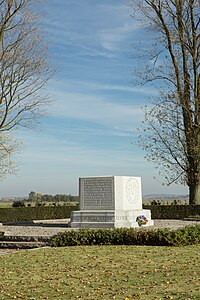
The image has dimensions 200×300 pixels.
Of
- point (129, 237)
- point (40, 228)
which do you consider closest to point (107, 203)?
point (40, 228)

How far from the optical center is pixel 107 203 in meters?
18.7

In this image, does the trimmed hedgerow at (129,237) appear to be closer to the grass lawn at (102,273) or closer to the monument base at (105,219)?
the grass lawn at (102,273)

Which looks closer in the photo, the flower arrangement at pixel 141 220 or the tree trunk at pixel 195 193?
the flower arrangement at pixel 141 220

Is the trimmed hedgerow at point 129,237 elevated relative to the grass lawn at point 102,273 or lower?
elevated

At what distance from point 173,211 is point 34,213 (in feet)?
27.5

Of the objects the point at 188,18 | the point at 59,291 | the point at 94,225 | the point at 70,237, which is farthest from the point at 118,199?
the point at 188,18

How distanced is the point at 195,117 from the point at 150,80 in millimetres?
3626

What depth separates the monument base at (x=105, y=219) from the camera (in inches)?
704

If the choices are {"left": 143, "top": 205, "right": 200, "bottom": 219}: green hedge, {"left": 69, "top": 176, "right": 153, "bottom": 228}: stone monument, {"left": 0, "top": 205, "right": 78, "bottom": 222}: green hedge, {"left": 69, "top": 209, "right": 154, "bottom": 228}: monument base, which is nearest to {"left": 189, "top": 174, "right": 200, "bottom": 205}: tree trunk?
{"left": 143, "top": 205, "right": 200, "bottom": 219}: green hedge

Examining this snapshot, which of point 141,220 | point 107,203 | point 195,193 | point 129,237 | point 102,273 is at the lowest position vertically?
point 102,273

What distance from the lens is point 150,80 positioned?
2641 centimetres

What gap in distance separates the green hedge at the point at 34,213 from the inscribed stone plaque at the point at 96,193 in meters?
8.51

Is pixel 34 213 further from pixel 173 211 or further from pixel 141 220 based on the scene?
pixel 141 220

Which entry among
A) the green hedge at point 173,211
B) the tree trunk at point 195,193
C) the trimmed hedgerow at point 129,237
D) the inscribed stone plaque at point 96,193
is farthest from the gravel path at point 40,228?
the tree trunk at point 195,193
